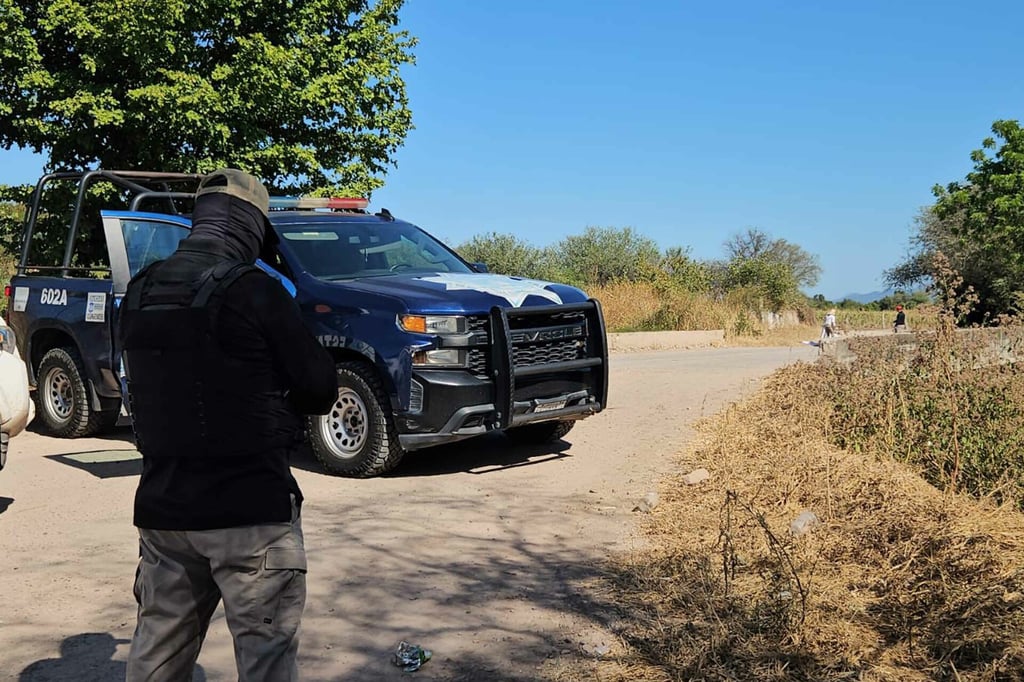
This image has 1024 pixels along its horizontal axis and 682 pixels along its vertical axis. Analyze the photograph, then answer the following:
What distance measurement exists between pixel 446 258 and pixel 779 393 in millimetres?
3640

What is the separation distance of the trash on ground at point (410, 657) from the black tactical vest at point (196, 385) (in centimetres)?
157

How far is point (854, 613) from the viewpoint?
423cm

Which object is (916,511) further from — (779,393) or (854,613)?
(779,393)

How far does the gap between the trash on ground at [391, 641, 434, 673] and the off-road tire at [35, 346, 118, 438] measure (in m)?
6.18

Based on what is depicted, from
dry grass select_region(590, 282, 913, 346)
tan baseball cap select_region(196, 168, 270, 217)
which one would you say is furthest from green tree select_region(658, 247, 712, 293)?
tan baseball cap select_region(196, 168, 270, 217)

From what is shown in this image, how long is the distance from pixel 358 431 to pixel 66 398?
A: 12.1 feet

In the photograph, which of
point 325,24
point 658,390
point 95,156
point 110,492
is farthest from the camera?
point 325,24

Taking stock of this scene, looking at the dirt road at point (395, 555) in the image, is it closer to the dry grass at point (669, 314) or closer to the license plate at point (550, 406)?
the license plate at point (550, 406)

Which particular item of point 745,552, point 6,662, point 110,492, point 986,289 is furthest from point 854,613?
point 986,289

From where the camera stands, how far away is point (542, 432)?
8.99 meters

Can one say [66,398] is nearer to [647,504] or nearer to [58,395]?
[58,395]

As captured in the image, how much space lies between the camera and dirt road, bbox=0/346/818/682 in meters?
4.09

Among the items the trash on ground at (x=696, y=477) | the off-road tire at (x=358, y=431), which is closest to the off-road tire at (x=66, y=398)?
the off-road tire at (x=358, y=431)

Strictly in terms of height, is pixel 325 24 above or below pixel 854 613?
Result: above
